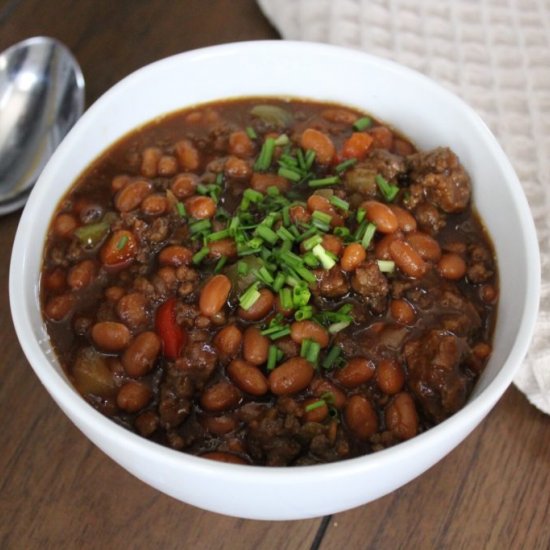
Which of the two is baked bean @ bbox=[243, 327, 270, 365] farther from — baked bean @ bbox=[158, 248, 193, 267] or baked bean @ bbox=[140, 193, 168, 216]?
baked bean @ bbox=[140, 193, 168, 216]

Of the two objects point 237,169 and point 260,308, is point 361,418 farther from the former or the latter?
point 237,169

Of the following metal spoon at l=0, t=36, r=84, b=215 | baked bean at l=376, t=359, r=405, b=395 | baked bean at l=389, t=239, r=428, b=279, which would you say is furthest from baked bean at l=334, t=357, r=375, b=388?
metal spoon at l=0, t=36, r=84, b=215

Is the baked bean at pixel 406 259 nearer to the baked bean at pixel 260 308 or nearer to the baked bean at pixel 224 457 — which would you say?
the baked bean at pixel 260 308

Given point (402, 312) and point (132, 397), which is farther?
point (402, 312)

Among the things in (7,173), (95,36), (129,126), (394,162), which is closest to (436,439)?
(394,162)

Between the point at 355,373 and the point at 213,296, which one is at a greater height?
the point at 213,296

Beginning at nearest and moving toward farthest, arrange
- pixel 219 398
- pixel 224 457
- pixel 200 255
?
pixel 224 457
pixel 219 398
pixel 200 255

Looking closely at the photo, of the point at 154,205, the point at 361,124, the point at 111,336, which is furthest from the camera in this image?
the point at 361,124

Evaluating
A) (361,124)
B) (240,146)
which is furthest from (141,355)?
(361,124)
